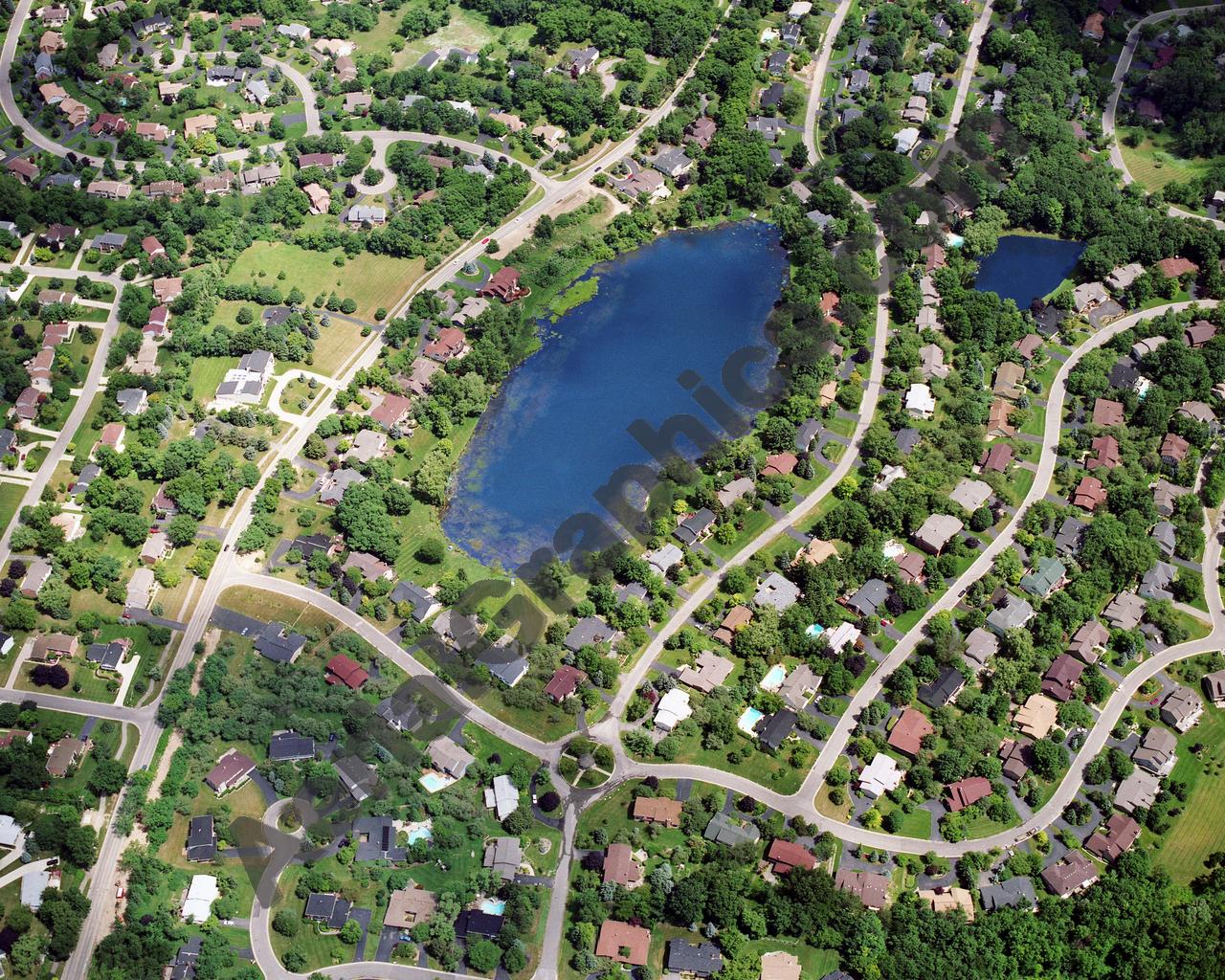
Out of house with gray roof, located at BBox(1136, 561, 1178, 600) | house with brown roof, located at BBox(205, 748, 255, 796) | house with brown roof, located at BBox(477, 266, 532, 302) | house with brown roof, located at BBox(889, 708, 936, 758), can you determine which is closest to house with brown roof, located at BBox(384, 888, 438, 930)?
house with brown roof, located at BBox(205, 748, 255, 796)

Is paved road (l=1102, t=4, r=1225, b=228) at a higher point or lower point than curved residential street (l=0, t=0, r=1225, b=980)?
higher

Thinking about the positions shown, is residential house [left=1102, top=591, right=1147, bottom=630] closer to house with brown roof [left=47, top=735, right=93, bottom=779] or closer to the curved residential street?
the curved residential street

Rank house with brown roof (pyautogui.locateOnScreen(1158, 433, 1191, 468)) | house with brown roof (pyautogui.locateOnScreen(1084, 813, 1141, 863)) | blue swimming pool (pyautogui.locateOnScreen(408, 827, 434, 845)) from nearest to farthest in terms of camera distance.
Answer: house with brown roof (pyautogui.locateOnScreen(1084, 813, 1141, 863)) < blue swimming pool (pyautogui.locateOnScreen(408, 827, 434, 845)) < house with brown roof (pyautogui.locateOnScreen(1158, 433, 1191, 468))

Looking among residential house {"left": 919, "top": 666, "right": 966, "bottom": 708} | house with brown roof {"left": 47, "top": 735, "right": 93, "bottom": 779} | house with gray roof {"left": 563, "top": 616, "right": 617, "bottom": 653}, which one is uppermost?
residential house {"left": 919, "top": 666, "right": 966, "bottom": 708}

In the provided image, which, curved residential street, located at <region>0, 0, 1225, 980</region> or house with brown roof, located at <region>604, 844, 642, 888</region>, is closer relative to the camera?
curved residential street, located at <region>0, 0, 1225, 980</region>

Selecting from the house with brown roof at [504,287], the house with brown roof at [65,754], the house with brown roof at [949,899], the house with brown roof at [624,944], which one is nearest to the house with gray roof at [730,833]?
the house with brown roof at [624,944]

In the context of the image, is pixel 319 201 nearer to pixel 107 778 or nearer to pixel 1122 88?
pixel 107 778

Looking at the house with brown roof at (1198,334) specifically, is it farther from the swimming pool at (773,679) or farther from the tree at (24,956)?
the tree at (24,956)
